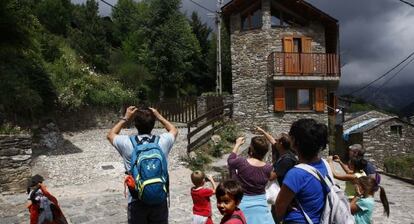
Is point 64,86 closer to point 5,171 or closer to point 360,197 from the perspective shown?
point 5,171

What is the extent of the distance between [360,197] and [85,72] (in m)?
21.3

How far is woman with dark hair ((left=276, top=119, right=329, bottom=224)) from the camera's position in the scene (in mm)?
3475

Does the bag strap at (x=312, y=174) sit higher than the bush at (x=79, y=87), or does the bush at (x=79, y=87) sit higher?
the bush at (x=79, y=87)

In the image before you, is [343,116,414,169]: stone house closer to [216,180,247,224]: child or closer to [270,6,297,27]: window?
[270,6,297,27]: window

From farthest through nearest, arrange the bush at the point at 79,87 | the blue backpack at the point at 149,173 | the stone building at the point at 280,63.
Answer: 1. the stone building at the point at 280,63
2. the bush at the point at 79,87
3. the blue backpack at the point at 149,173

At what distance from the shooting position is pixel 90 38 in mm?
33312

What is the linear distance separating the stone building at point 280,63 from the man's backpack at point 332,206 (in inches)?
759

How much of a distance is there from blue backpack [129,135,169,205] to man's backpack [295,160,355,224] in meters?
1.40

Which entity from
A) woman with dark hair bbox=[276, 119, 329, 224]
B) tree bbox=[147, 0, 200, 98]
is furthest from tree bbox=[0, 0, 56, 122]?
tree bbox=[147, 0, 200, 98]

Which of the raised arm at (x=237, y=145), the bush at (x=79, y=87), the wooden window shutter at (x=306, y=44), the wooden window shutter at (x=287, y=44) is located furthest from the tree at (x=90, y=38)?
the raised arm at (x=237, y=145)

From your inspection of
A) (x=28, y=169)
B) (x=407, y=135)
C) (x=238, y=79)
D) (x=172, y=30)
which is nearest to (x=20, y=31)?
(x=28, y=169)

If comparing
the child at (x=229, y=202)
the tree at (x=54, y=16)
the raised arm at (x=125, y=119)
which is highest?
the tree at (x=54, y=16)

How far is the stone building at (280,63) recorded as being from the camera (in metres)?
23.0

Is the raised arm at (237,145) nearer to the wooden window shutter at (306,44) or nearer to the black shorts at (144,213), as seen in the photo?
the black shorts at (144,213)
